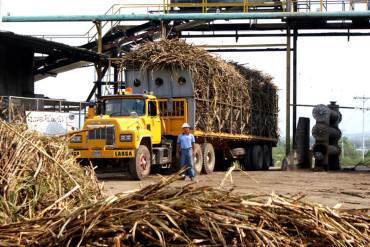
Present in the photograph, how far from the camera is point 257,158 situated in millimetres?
27953

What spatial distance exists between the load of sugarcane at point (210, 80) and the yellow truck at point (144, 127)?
31 cm

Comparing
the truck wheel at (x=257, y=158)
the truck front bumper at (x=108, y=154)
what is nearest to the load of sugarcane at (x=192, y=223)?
the truck front bumper at (x=108, y=154)

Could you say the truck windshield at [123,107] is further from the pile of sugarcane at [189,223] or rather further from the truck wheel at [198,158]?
the pile of sugarcane at [189,223]

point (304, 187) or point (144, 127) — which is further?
point (144, 127)

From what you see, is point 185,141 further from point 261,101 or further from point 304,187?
point 261,101

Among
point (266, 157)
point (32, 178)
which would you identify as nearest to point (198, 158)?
point (266, 157)

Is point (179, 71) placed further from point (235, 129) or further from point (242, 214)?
point (242, 214)

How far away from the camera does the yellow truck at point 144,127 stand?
18.2 meters

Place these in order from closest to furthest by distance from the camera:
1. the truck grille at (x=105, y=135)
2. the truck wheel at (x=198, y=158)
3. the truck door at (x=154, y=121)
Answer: the truck grille at (x=105, y=135) → the truck door at (x=154, y=121) → the truck wheel at (x=198, y=158)

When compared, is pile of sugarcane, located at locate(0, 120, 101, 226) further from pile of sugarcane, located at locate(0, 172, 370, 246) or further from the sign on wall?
the sign on wall

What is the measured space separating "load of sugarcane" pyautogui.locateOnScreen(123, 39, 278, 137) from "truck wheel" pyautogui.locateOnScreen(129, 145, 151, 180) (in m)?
2.86

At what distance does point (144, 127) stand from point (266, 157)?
12.0 meters

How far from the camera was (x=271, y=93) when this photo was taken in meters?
30.3

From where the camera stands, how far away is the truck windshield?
62.3ft
